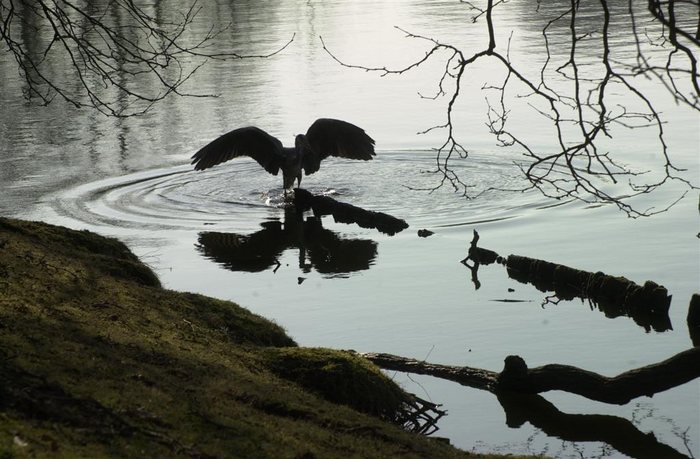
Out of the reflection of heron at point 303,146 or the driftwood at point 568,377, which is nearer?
the driftwood at point 568,377

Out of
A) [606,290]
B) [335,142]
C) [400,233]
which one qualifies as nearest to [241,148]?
[335,142]

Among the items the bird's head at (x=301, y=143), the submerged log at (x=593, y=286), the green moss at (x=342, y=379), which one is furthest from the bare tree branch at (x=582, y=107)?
the green moss at (x=342, y=379)

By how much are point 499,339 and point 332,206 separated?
4.58 meters

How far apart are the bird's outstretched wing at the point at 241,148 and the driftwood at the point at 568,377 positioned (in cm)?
654

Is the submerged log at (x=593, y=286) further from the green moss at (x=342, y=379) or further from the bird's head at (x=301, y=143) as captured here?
the bird's head at (x=301, y=143)

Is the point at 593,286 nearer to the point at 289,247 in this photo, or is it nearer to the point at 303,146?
the point at 289,247

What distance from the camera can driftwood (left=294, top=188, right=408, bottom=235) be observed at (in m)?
11.5

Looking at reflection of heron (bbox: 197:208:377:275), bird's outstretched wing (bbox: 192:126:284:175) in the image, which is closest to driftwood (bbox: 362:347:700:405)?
reflection of heron (bbox: 197:208:377:275)

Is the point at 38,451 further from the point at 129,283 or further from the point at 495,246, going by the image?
the point at 495,246

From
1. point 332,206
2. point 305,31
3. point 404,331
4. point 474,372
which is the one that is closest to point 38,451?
point 474,372

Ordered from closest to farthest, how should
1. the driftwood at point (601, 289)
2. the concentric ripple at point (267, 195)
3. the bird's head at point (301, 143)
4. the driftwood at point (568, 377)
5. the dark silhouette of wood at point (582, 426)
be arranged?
the dark silhouette of wood at point (582, 426) < the driftwood at point (568, 377) < the driftwood at point (601, 289) < the concentric ripple at point (267, 195) < the bird's head at point (301, 143)

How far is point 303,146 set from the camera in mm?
13281

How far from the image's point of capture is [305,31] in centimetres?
3067

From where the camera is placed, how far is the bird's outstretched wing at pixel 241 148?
1345cm
